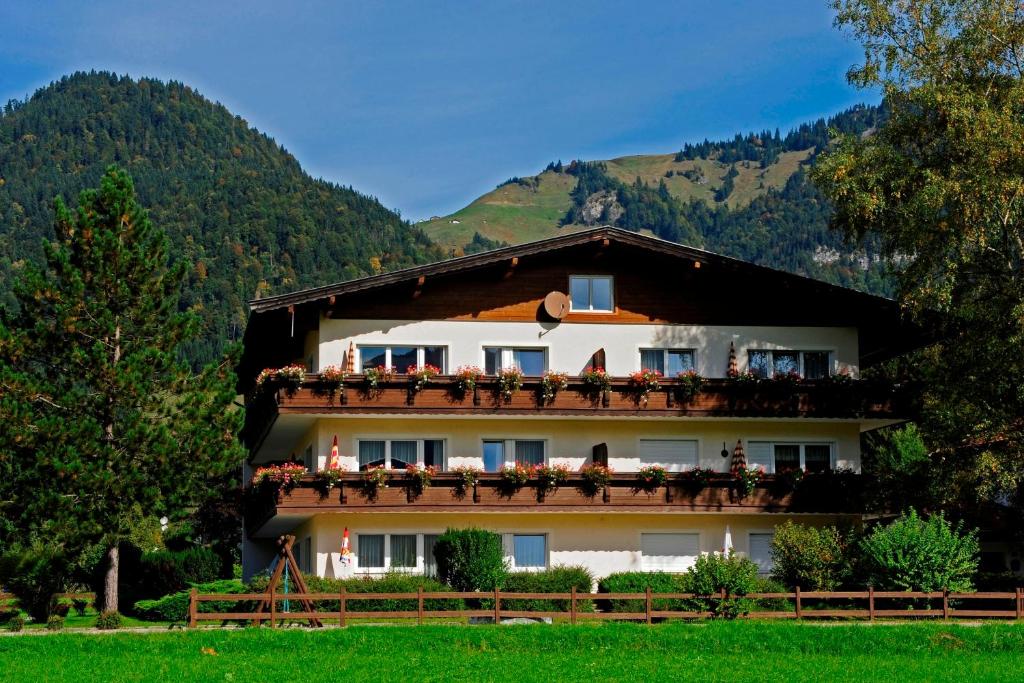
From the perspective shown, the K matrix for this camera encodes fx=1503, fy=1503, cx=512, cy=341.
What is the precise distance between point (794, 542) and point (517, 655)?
39.5 feet

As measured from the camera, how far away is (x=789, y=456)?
144ft

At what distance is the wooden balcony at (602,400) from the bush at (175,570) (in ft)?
47.3

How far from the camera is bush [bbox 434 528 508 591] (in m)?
38.7

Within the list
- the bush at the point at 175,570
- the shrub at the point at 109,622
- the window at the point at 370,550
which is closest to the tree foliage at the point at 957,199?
the window at the point at 370,550

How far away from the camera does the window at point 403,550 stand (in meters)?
41.1

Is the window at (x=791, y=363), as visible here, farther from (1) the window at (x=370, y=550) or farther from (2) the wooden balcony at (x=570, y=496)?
(1) the window at (x=370, y=550)

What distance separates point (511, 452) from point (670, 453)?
15.3ft

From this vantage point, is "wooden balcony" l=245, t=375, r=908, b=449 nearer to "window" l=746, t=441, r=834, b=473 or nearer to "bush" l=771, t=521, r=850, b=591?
"window" l=746, t=441, r=834, b=473

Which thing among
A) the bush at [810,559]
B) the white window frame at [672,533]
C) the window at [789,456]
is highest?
the window at [789,456]

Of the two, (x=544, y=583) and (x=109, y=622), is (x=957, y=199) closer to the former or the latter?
(x=544, y=583)

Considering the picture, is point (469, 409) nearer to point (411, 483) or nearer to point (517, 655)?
point (411, 483)

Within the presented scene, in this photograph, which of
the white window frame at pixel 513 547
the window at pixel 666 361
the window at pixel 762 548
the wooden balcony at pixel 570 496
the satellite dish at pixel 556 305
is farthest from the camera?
the window at pixel 666 361

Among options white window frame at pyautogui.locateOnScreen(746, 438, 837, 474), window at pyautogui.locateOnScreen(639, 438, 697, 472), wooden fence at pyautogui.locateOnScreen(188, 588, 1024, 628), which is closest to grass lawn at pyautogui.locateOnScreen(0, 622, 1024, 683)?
wooden fence at pyautogui.locateOnScreen(188, 588, 1024, 628)

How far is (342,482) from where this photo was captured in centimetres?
3978
